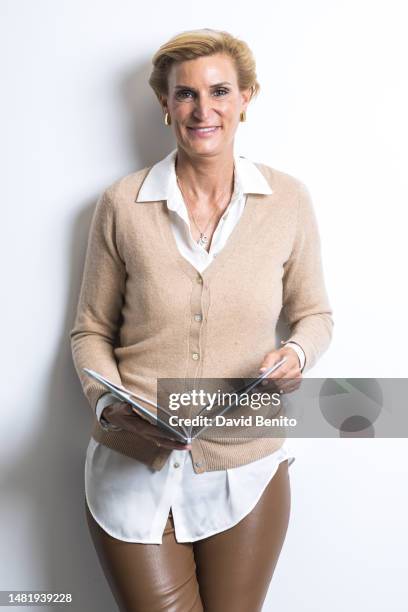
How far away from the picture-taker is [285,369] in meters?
1.53

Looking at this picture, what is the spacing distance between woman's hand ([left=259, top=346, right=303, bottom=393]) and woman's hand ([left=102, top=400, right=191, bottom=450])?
9.0 inches

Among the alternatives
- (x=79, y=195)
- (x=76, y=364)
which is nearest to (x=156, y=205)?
(x=79, y=195)

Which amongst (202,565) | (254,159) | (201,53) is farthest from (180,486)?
(201,53)

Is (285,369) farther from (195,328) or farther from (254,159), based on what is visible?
(254,159)

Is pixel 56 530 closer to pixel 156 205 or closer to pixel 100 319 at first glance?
pixel 100 319

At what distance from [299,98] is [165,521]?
97 cm

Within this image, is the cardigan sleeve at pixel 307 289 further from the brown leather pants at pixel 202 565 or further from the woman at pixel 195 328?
the brown leather pants at pixel 202 565

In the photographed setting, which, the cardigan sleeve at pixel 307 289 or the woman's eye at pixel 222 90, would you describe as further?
the cardigan sleeve at pixel 307 289

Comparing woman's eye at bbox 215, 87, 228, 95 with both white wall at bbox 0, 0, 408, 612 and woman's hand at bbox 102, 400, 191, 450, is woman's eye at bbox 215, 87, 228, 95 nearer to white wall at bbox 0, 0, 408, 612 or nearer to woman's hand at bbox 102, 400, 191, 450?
white wall at bbox 0, 0, 408, 612

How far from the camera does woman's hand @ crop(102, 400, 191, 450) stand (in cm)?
139

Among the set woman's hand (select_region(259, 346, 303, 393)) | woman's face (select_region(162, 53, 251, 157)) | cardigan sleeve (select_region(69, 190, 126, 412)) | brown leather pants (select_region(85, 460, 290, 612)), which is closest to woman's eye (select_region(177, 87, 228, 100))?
woman's face (select_region(162, 53, 251, 157))

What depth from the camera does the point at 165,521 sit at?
5.15 feet

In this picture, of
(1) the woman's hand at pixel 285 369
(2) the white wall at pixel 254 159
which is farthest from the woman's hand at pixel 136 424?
(2) the white wall at pixel 254 159

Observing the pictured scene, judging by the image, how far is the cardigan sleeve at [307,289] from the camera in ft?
5.42
